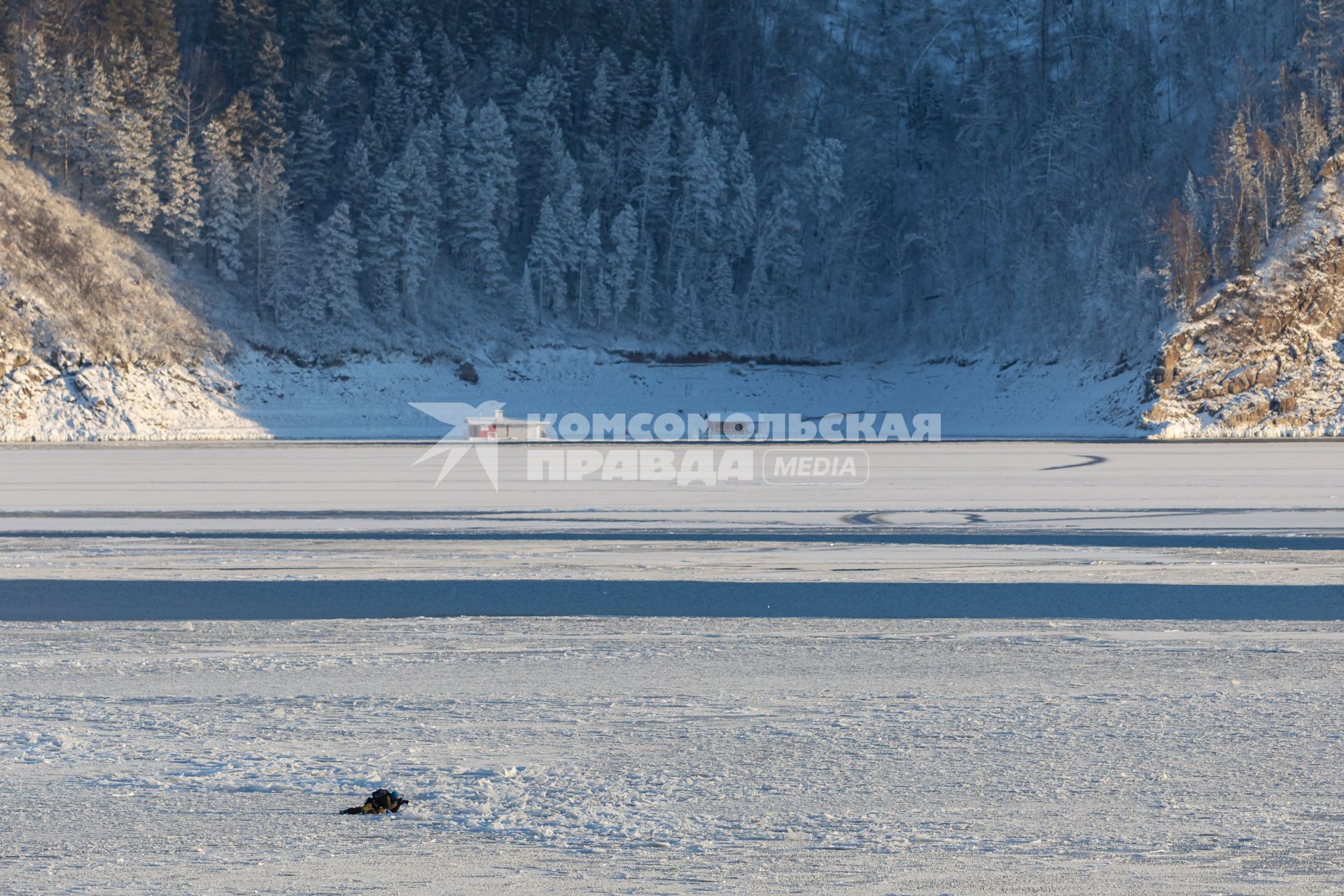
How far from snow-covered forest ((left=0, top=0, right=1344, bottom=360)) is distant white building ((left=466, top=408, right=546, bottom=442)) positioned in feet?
48.3

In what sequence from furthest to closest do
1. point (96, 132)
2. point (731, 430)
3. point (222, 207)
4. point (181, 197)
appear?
point (222, 207) < point (181, 197) < point (96, 132) < point (731, 430)

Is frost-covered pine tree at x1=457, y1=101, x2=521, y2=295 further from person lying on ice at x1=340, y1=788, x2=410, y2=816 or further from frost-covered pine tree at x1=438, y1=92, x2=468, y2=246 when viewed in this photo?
person lying on ice at x1=340, y1=788, x2=410, y2=816

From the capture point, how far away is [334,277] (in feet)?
222

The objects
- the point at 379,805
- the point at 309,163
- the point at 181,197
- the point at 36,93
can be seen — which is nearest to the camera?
the point at 379,805

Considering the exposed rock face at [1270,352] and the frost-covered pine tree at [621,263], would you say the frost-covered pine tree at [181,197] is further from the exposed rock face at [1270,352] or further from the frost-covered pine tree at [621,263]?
the exposed rock face at [1270,352]

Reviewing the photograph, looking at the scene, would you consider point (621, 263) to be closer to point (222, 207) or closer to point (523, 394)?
point (523, 394)

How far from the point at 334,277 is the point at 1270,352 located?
145 feet

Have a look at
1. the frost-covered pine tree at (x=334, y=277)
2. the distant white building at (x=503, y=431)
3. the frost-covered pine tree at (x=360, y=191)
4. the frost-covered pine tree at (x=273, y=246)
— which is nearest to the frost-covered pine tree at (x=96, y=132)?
the frost-covered pine tree at (x=273, y=246)

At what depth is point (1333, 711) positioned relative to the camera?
818cm

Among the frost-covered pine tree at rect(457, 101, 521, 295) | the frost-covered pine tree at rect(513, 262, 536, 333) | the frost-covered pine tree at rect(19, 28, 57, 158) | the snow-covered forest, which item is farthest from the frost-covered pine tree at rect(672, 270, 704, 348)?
the frost-covered pine tree at rect(19, 28, 57, 158)

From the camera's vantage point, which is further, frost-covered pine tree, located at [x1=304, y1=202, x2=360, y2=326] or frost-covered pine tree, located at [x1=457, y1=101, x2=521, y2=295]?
frost-covered pine tree, located at [x1=457, y1=101, x2=521, y2=295]

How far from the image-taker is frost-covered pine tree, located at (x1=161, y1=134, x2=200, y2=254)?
214ft

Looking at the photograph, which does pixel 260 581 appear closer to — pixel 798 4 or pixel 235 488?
pixel 235 488

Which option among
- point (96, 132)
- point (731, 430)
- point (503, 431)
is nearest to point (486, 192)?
point (96, 132)
